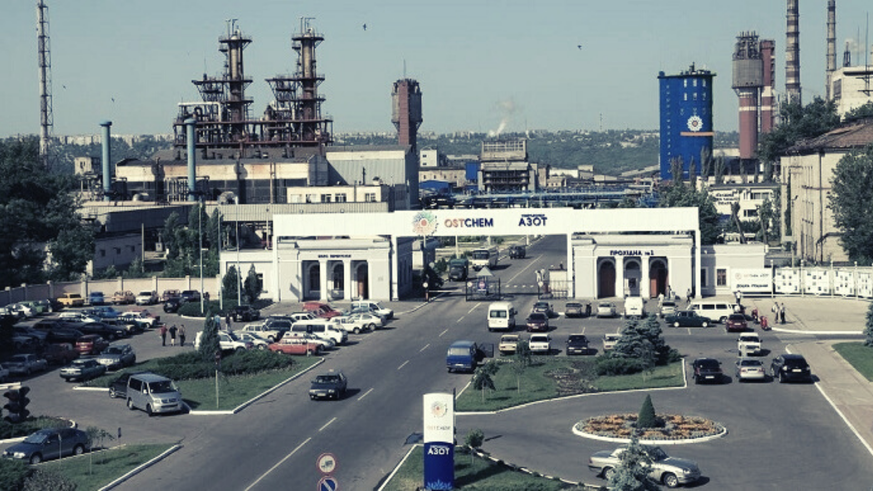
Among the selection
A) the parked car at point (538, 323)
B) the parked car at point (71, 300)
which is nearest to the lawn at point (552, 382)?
the parked car at point (538, 323)

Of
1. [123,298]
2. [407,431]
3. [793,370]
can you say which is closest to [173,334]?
[123,298]

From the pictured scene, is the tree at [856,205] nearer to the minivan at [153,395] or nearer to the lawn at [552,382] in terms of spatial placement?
the lawn at [552,382]

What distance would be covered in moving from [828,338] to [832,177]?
162 ft

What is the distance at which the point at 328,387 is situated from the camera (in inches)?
2258

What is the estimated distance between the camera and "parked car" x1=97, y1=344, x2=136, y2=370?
6781 cm

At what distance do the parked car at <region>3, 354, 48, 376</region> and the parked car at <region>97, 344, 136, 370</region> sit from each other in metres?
2.90

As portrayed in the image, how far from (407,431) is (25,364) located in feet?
84.2

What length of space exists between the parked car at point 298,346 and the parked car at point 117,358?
281 inches

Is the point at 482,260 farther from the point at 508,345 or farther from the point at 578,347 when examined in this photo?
the point at 578,347

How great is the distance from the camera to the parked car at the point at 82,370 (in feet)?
213

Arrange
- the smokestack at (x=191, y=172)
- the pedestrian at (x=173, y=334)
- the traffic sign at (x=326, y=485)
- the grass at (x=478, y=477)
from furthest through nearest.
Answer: the smokestack at (x=191, y=172) → the pedestrian at (x=173, y=334) → the grass at (x=478, y=477) → the traffic sign at (x=326, y=485)

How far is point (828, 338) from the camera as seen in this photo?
74.8 m

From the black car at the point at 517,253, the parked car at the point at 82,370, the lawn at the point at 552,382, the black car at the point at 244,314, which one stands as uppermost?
the black car at the point at 517,253

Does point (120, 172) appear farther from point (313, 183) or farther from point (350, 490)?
point (350, 490)
